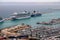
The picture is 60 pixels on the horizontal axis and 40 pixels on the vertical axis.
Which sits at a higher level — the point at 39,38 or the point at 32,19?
the point at 32,19

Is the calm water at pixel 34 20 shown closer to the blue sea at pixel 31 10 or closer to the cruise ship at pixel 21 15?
the blue sea at pixel 31 10

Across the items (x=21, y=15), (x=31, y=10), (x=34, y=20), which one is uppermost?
(x=31, y=10)

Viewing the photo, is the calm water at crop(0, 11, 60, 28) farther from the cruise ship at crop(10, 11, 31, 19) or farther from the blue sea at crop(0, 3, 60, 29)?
the cruise ship at crop(10, 11, 31, 19)

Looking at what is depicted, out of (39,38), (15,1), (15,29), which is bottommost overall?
(39,38)

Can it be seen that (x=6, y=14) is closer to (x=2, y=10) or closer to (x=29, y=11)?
(x=2, y=10)

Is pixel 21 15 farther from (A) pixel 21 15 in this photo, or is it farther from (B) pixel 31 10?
(B) pixel 31 10

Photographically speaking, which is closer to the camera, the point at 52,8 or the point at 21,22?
the point at 21,22

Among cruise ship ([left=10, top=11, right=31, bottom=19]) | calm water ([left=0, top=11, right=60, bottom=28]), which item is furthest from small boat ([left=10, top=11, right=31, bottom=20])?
calm water ([left=0, top=11, right=60, bottom=28])

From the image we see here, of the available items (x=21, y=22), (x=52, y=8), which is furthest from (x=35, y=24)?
(x=52, y=8)

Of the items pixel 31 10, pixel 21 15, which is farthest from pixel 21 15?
pixel 31 10
